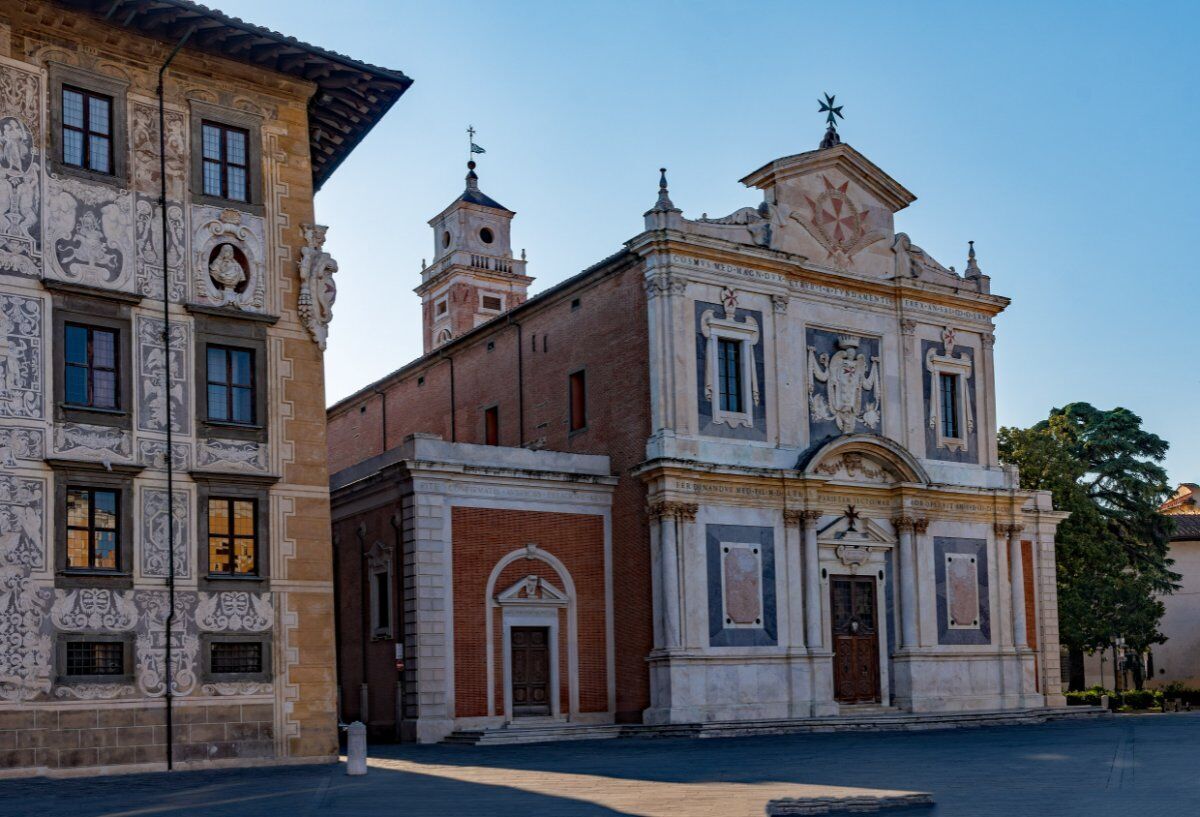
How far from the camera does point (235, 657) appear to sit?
2656 cm

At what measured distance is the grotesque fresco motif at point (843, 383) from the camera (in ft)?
137

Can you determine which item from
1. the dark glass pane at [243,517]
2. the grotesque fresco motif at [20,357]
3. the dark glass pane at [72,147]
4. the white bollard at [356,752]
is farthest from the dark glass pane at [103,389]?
the white bollard at [356,752]

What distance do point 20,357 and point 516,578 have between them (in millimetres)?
15927

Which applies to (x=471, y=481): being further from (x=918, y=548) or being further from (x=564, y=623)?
(x=918, y=548)

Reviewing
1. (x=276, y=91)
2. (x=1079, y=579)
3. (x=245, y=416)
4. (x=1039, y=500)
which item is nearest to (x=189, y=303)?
(x=245, y=416)

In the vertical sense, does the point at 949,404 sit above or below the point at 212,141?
below

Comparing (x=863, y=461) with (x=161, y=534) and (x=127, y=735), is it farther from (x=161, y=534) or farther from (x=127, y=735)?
(x=127, y=735)

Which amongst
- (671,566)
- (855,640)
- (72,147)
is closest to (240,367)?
(72,147)

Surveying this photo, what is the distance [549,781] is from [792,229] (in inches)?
911

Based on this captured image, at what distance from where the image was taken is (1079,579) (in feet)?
188

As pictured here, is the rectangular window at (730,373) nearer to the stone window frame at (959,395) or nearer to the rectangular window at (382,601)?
the stone window frame at (959,395)

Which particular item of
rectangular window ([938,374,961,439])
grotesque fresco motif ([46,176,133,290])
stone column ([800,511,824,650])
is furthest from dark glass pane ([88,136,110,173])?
rectangular window ([938,374,961,439])

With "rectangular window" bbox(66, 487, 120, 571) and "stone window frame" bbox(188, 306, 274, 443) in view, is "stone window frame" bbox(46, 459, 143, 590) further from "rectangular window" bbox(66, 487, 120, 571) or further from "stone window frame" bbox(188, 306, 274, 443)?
"stone window frame" bbox(188, 306, 274, 443)

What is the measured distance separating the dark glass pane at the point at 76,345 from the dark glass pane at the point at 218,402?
8.01ft
